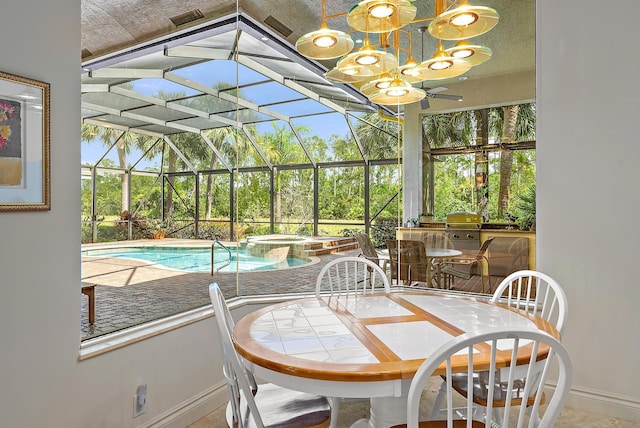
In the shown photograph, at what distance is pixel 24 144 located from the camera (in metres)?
1.71

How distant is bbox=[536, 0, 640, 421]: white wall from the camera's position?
2.53 metres

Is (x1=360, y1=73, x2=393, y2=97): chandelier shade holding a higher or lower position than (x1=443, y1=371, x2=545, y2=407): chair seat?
higher

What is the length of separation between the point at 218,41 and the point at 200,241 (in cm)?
161

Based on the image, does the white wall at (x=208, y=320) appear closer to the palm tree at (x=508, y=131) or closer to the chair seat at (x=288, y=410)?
the palm tree at (x=508, y=131)

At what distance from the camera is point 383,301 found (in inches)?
94.2

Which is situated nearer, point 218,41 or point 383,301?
point 383,301

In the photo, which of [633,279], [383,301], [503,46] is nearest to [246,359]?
[383,301]

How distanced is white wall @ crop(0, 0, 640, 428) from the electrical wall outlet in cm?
3

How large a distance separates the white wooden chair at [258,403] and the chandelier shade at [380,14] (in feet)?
4.83

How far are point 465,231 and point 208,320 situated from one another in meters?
A: 2.16

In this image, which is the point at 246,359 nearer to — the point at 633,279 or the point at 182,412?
the point at 182,412

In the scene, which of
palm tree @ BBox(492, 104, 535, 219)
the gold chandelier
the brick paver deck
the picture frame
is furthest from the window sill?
palm tree @ BBox(492, 104, 535, 219)

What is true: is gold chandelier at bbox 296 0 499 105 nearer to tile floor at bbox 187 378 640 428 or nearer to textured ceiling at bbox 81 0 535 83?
textured ceiling at bbox 81 0 535 83

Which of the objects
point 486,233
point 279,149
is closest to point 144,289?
point 279,149
